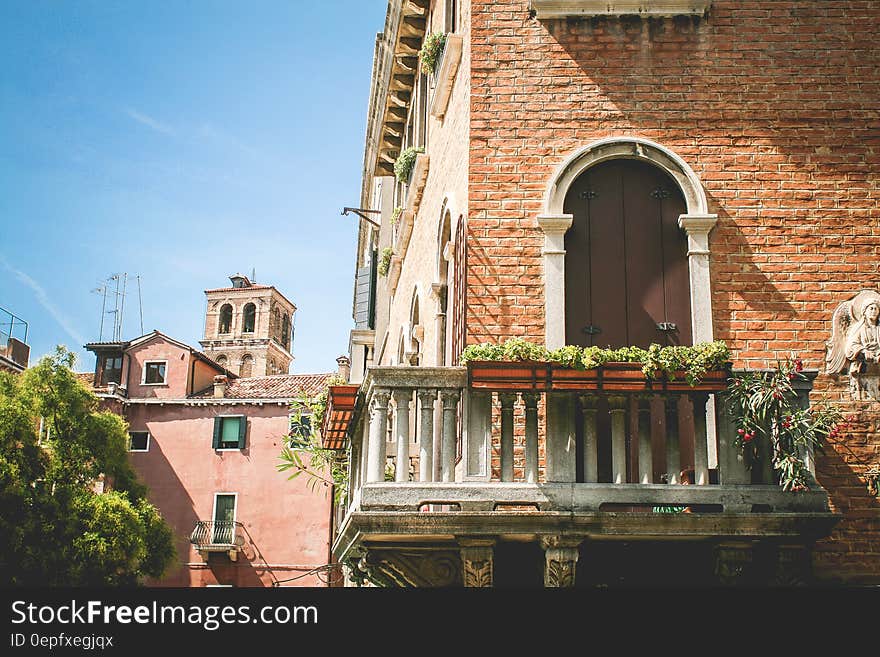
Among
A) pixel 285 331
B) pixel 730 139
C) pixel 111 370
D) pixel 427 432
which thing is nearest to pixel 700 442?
pixel 427 432

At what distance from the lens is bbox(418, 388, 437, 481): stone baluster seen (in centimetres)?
738

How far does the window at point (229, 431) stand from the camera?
4241 centimetres

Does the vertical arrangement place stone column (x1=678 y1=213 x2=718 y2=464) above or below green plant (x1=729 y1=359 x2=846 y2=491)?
above

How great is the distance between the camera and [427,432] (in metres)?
7.41

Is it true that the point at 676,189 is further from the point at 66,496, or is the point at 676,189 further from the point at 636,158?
the point at 66,496

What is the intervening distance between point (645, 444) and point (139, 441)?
38.0m

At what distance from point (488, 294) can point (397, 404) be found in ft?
6.22

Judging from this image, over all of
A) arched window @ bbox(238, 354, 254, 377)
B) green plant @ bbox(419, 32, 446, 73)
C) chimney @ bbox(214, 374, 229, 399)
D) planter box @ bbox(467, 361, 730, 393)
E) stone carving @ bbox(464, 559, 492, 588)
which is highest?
arched window @ bbox(238, 354, 254, 377)

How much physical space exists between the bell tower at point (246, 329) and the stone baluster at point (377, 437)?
8934cm

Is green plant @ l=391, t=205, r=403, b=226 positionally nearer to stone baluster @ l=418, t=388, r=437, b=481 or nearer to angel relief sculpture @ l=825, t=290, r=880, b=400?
angel relief sculpture @ l=825, t=290, r=880, b=400

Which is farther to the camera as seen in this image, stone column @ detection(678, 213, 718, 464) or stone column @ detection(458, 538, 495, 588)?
stone column @ detection(678, 213, 718, 464)

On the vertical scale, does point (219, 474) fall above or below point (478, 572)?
above

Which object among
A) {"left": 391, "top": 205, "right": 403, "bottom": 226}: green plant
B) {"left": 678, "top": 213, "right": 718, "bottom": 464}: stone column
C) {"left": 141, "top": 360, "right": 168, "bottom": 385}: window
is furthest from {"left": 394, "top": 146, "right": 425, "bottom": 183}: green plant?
{"left": 141, "top": 360, "right": 168, "bottom": 385}: window

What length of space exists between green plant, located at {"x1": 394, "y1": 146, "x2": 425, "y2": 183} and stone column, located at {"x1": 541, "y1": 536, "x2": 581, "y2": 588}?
705cm
